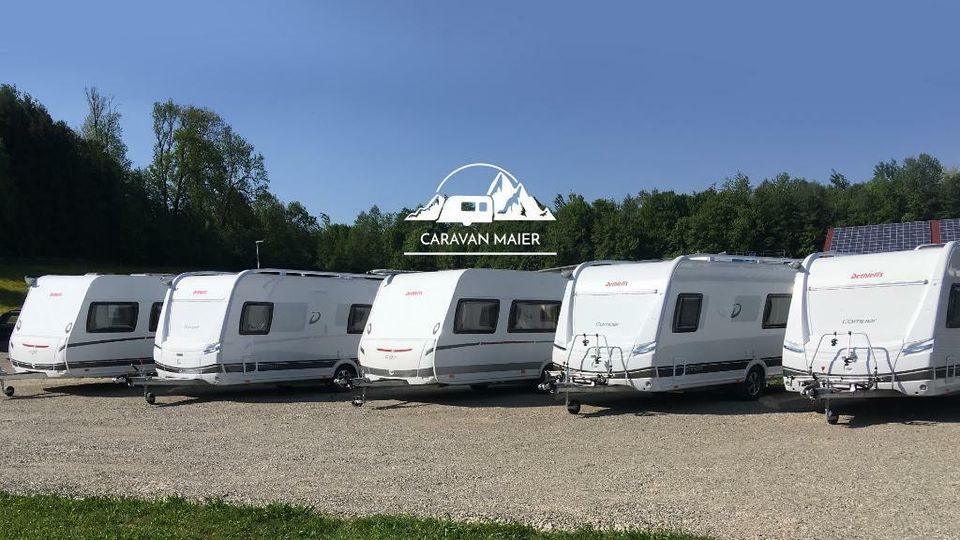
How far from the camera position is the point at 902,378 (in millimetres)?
11531

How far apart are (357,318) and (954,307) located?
36.6 feet

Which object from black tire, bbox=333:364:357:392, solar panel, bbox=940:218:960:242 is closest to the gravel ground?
black tire, bbox=333:364:357:392

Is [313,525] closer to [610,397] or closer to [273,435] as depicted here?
[273,435]

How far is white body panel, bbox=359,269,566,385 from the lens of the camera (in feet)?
49.3

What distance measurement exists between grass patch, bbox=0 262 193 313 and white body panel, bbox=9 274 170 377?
20.7 metres

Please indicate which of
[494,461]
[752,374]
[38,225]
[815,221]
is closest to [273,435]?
[494,461]

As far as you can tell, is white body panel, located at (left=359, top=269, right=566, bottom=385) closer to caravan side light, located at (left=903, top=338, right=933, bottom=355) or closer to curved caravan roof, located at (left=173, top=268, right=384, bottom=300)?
curved caravan roof, located at (left=173, top=268, right=384, bottom=300)

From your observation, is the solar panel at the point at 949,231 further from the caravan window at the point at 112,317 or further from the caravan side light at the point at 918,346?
the caravan window at the point at 112,317

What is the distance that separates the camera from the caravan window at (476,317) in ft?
50.1

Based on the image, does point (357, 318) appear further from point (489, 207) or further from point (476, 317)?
point (489, 207)

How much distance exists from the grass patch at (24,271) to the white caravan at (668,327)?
1195 inches

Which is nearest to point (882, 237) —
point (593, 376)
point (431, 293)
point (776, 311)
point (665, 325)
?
point (776, 311)

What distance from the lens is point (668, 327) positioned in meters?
13.5

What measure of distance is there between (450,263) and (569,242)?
11.1 meters
